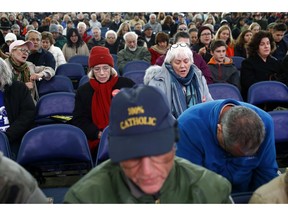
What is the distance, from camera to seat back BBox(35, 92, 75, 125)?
385 cm

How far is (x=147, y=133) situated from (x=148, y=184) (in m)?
0.17

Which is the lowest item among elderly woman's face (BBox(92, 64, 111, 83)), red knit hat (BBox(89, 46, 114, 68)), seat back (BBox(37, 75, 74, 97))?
seat back (BBox(37, 75, 74, 97))

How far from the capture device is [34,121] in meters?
3.78

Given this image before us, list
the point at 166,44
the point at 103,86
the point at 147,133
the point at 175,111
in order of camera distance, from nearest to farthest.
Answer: the point at 147,133 → the point at 175,111 → the point at 103,86 → the point at 166,44

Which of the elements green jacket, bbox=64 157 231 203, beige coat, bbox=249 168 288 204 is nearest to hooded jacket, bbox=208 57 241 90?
beige coat, bbox=249 168 288 204

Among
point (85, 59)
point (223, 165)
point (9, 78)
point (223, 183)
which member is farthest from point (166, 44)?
point (223, 183)

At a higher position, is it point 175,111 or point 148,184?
point 148,184

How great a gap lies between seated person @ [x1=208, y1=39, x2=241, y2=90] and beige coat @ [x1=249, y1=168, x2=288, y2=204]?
3.49 meters

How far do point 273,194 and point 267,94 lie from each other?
9.84ft

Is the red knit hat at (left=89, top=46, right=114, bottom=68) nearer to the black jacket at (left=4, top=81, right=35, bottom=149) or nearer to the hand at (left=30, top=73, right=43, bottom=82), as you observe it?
the black jacket at (left=4, top=81, right=35, bottom=149)

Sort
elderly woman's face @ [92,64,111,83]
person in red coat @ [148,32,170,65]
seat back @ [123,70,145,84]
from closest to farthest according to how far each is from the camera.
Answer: elderly woman's face @ [92,64,111,83] → seat back @ [123,70,145,84] → person in red coat @ [148,32,170,65]

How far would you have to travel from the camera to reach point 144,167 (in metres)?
1.08

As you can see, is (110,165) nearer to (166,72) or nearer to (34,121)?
(166,72)
